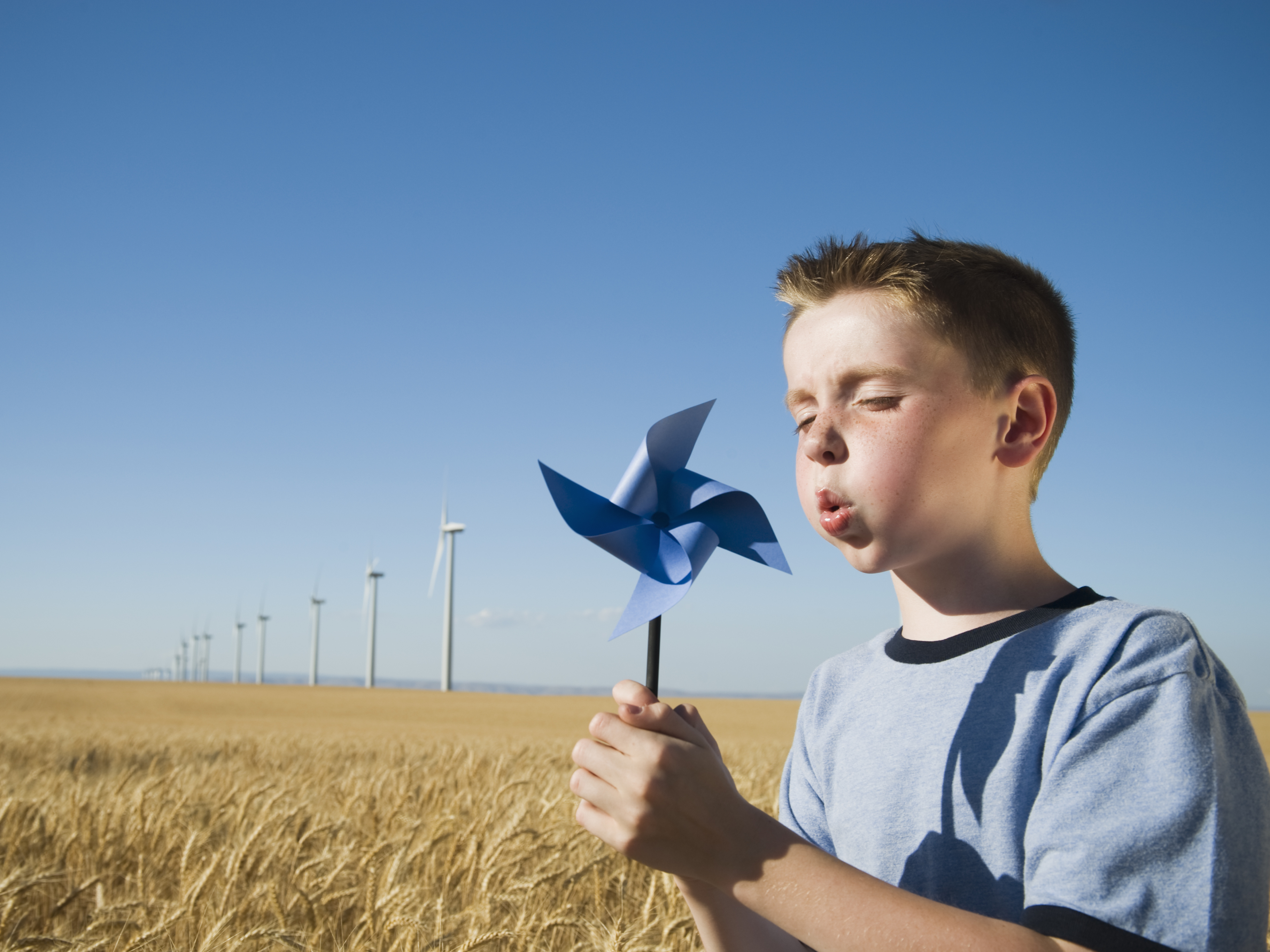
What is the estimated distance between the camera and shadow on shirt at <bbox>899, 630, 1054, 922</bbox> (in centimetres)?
156

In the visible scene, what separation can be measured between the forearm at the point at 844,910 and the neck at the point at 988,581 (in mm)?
632

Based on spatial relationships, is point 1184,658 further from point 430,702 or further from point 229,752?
point 430,702

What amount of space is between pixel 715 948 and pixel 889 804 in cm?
45

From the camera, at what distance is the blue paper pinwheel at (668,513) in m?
1.93

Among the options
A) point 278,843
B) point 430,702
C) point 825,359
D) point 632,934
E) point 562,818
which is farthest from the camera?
point 430,702

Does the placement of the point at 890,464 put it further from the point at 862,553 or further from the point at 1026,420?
the point at 1026,420

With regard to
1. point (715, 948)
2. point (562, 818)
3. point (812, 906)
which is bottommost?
point (562, 818)

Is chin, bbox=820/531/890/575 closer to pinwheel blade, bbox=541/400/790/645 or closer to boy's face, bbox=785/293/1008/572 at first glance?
boy's face, bbox=785/293/1008/572

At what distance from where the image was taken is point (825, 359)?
1.73m

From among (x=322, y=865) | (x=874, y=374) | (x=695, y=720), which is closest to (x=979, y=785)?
(x=695, y=720)

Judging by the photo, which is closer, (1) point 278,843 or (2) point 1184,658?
(2) point 1184,658

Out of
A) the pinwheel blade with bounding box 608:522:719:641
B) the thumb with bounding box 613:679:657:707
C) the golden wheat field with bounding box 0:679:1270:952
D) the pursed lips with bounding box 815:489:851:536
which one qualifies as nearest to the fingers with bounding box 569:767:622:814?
the thumb with bounding box 613:679:657:707

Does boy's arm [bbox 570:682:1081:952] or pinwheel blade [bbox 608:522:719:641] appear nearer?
boy's arm [bbox 570:682:1081:952]

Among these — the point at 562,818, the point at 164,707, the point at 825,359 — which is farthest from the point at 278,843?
the point at 164,707
